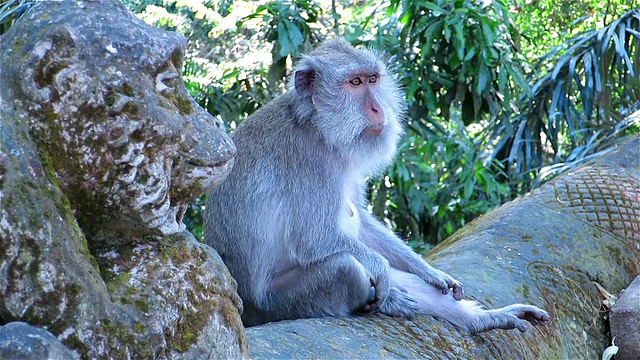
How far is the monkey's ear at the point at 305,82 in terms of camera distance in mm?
4344

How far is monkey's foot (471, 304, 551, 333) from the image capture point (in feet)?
13.6

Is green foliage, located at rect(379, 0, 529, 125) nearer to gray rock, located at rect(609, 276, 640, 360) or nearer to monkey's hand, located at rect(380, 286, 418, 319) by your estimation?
gray rock, located at rect(609, 276, 640, 360)

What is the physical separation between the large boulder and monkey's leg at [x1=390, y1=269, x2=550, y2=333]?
2113mm

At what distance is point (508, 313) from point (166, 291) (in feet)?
8.20

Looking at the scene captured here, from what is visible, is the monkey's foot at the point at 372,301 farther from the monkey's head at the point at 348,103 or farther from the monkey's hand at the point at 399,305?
the monkey's head at the point at 348,103

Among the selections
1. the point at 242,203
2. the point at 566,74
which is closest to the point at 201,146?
the point at 242,203

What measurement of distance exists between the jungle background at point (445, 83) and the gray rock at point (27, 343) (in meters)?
4.45

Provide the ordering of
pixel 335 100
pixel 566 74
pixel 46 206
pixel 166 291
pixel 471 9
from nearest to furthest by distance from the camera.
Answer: pixel 46 206 → pixel 166 291 → pixel 335 100 → pixel 471 9 → pixel 566 74

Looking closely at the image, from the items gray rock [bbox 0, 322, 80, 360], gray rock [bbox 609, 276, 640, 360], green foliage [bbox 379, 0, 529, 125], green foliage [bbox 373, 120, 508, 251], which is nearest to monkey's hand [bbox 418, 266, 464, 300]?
gray rock [bbox 609, 276, 640, 360]

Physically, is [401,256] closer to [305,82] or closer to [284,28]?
[305,82]

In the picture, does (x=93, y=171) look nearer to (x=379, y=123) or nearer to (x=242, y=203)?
(x=242, y=203)

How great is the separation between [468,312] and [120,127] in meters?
2.61

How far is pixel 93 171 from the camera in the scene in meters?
1.92

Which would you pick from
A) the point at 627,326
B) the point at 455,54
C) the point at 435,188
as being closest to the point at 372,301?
the point at 627,326
